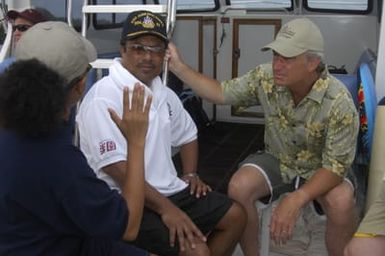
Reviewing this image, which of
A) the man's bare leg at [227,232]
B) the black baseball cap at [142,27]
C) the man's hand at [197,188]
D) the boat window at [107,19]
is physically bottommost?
the man's bare leg at [227,232]

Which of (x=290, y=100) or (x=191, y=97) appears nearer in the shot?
(x=290, y=100)

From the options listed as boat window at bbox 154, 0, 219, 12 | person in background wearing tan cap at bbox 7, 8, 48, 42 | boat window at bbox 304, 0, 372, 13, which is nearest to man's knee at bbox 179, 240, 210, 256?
person in background wearing tan cap at bbox 7, 8, 48, 42

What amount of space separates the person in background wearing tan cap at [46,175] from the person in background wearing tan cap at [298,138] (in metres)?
0.94

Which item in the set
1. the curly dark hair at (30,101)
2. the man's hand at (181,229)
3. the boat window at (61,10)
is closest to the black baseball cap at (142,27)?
the man's hand at (181,229)

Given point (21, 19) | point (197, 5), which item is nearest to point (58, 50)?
point (21, 19)

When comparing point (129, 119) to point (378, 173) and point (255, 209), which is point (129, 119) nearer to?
point (255, 209)

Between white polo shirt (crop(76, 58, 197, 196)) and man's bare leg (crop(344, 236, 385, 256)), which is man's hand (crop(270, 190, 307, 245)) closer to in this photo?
man's bare leg (crop(344, 236, 385, 256))

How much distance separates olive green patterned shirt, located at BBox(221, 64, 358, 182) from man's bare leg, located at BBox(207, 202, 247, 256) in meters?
0.38

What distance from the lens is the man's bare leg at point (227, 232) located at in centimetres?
215

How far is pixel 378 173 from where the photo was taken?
2326 millimetres

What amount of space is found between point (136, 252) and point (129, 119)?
52cm

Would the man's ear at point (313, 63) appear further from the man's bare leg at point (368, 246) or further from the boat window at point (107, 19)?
the boat window at point (107, 19)

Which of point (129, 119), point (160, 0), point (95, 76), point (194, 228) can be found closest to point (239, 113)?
point (160, 0)

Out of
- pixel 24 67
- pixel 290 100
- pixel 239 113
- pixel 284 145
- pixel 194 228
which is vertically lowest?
pixel 239 113
